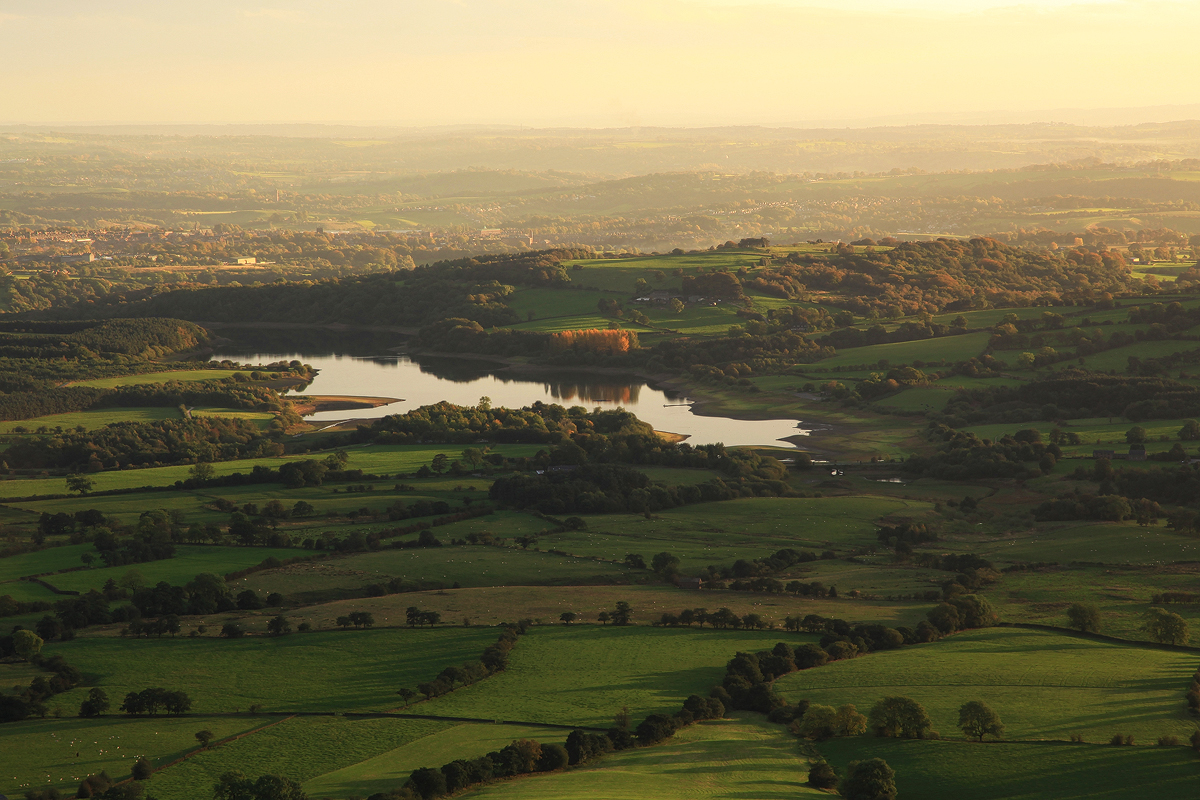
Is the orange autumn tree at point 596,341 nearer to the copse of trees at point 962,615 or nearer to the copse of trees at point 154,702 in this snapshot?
the copse of trees at point 962,615

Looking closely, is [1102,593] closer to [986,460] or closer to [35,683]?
[986,460]

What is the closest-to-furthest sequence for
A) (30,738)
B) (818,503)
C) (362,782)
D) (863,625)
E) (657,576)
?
(362,782) → (30,738) → (863,625) → (657,576) → (818,503)

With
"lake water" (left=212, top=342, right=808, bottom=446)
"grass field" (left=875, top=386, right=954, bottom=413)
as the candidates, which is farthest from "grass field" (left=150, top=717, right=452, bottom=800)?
"grass field" (left=875, top=386, right=954, bottom=413)

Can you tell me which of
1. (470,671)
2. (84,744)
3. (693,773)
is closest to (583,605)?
(470,671)

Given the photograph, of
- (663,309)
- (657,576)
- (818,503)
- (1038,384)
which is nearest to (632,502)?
(818,503)

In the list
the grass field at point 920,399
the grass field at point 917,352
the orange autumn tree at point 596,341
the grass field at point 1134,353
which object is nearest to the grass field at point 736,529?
the grass field at point 920,399

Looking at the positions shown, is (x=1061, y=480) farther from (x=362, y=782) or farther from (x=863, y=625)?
(x=362, y=782)
